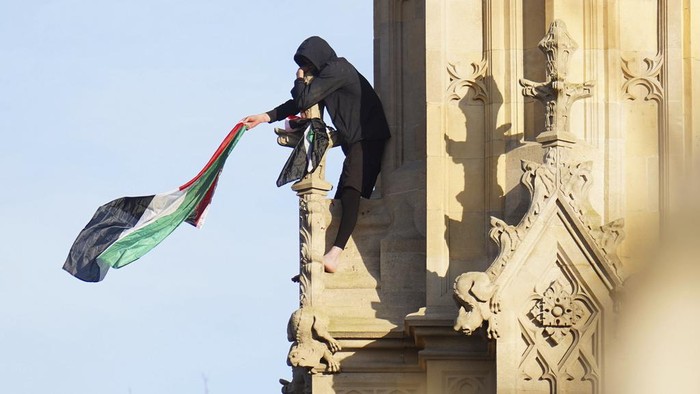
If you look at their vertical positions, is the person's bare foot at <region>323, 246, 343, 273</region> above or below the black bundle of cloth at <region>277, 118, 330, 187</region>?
below

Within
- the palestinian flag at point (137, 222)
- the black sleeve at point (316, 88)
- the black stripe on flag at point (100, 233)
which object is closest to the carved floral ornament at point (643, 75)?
the black sleeve at point (316, 88)

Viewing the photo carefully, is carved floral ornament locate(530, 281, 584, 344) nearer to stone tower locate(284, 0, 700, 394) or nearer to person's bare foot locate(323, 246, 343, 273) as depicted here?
stone tower locate(284, 0, 700, 394)

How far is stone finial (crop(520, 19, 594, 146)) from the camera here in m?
39.3

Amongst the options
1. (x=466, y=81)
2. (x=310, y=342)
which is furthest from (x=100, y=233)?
(x=466, y=81)

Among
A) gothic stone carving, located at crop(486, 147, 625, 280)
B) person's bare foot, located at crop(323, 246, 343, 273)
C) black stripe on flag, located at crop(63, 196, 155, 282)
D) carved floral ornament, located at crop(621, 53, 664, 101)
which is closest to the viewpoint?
gothic stone carving, located at crop(486, 147, 625, 280)

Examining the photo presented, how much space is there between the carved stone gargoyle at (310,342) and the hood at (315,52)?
9.69ft

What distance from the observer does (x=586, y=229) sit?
38.6 m

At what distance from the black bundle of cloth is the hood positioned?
0.73 metres

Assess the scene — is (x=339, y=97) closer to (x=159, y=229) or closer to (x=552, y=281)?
(x=159, y=229)

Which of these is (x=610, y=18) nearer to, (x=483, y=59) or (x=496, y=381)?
(x=483, y=59)

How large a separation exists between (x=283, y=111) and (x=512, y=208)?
350 cm

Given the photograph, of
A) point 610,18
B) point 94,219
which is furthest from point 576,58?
point 94,219

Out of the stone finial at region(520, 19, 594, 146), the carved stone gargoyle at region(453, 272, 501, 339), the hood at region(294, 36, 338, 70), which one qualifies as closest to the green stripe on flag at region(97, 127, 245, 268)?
the hood at region(294, 36, 338, 70)

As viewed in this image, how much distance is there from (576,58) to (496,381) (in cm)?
380
